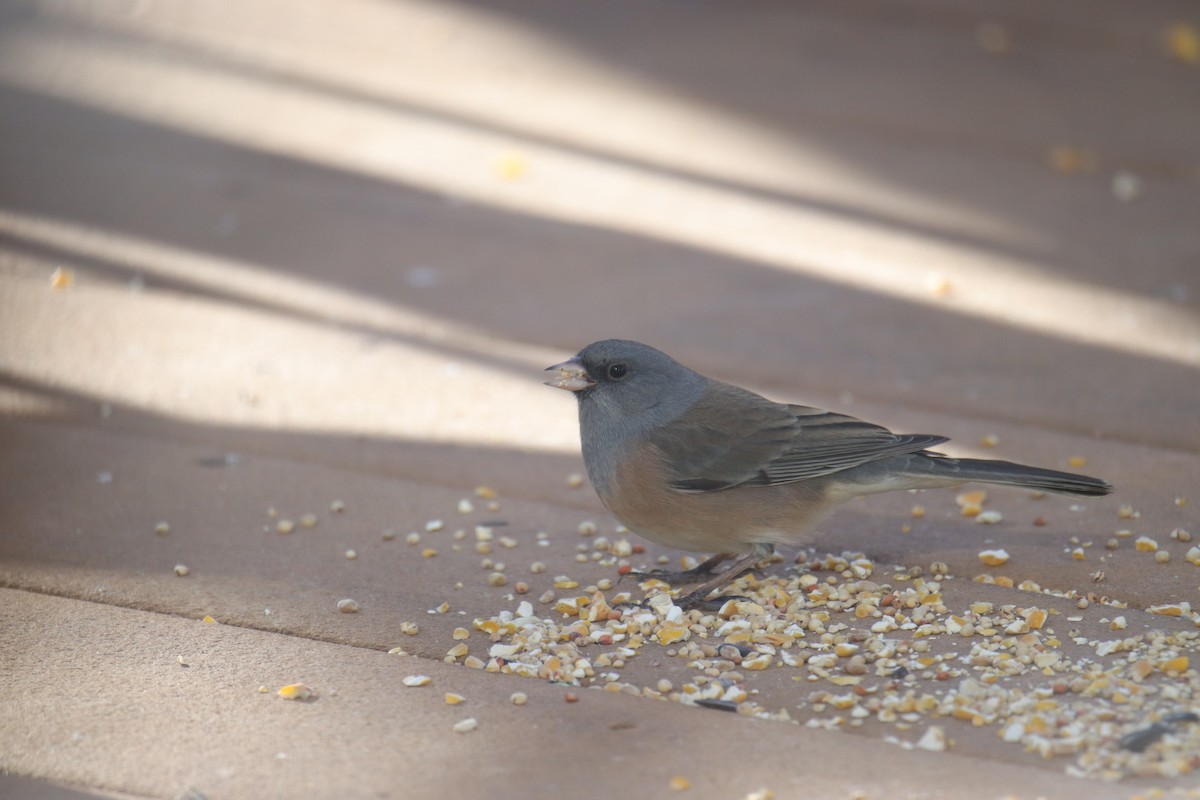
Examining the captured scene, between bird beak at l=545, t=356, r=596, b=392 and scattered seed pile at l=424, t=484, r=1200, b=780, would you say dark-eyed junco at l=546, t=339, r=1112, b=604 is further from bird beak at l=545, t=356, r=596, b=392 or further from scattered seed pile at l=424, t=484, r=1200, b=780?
scattered seed pile at l=424, t=484, r=1200, b=780

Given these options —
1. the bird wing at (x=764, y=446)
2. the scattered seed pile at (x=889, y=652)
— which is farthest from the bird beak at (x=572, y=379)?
the scattered seed pile at (x=889, y=652)

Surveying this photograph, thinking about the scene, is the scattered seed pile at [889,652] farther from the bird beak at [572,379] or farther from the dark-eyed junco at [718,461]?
the bird beak at [572,379]

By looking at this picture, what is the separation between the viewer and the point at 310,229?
16.4 ft

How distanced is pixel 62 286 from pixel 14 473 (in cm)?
129

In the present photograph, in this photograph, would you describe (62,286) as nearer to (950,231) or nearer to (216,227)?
(216,227)

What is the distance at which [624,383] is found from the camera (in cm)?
308

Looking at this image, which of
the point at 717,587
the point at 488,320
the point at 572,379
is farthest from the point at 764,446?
the point at 488,320

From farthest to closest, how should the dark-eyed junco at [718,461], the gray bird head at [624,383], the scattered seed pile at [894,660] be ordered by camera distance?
the gray bird head at [624,383]
the dark-eyed junco at [718,461]
the scattered seed pile at [894,660]

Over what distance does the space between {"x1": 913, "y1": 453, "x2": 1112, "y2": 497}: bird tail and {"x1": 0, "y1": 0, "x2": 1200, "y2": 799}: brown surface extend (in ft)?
0.90

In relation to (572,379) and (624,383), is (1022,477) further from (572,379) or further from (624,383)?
(572,379)

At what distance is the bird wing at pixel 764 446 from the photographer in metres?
2.95

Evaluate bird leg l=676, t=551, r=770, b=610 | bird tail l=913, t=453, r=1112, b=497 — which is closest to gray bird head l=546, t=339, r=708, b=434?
bird leg l=676, t=551, r=770, b=610

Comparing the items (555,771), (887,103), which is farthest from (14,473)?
(887,103)

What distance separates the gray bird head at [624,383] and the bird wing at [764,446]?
0.18ft
